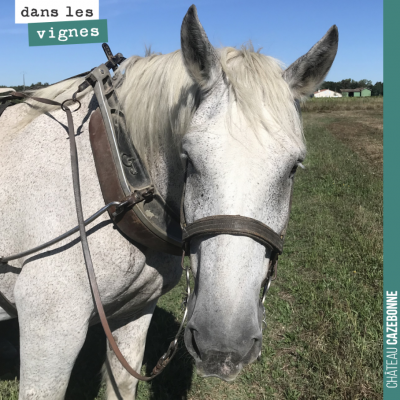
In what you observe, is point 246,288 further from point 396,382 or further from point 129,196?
point 396,382

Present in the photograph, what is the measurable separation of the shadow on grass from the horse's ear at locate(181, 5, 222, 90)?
1.99 m

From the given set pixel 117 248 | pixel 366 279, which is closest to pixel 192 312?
pixel 117 248

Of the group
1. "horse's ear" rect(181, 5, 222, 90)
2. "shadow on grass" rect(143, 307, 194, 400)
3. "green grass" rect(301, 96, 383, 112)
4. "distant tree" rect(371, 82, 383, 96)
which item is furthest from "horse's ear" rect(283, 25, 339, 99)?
"distant tree" rect(371, 82, 383, 96)

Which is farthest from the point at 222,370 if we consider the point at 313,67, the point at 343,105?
the point at 343,105

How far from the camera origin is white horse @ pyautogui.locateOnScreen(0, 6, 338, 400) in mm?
1301

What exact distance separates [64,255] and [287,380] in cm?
211

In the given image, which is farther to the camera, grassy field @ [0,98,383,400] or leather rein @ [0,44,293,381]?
grassy field @ [0,98,383,400]

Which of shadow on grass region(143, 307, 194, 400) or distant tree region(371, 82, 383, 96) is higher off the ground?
distant tree region(371, 82, 383, 96)

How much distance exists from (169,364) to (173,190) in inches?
78.3

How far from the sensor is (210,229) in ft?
4.27

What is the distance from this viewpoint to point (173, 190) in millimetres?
1796

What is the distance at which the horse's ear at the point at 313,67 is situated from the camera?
1536 mm

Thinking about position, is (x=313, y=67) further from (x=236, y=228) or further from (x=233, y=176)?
(x=236, y=228)

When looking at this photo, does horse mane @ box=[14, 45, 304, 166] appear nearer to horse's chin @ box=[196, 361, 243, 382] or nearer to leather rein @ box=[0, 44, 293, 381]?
leather rein @ box=[0, 44, 293, 381]
